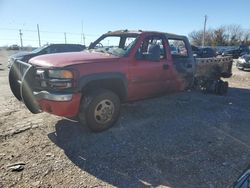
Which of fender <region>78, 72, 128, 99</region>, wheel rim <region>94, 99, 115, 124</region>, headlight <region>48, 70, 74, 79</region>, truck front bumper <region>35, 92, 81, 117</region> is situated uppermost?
headlight <region>48, 70, 74, 79</region>

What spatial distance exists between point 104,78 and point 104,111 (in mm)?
617

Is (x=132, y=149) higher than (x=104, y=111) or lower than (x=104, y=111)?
lower

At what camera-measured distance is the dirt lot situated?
3.18m

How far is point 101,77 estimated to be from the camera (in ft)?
14.1

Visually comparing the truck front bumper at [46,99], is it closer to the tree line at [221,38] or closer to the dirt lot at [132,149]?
the dirt lot at [132,149]

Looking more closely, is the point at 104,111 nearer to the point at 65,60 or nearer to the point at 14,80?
the point at 65,60

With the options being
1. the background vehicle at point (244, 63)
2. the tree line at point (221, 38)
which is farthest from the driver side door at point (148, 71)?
the tree line at point (221, 38)

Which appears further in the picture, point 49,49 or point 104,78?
point 49,49

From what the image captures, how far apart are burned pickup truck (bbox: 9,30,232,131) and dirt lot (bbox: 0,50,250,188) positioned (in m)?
0.50

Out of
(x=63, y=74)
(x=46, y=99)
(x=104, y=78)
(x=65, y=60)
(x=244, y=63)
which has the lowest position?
(x=244, y=63)

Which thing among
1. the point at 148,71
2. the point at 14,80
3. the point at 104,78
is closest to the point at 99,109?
the point at 104,78

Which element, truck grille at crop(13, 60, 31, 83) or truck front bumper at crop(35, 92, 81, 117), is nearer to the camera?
truck front bumper at crop(35, 92, 81, 117)

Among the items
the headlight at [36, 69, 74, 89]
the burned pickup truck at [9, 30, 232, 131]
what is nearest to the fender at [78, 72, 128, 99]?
the burned pickup truck at [9, 30, 232, 131]

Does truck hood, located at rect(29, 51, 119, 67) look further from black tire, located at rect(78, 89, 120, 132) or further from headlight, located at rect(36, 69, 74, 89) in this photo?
black tire, located at rect(78, 89, 120, 132)
